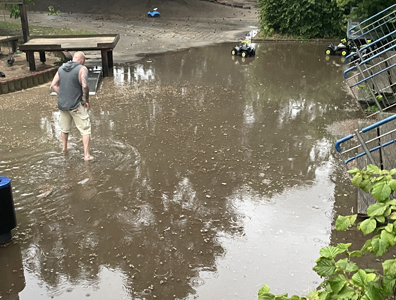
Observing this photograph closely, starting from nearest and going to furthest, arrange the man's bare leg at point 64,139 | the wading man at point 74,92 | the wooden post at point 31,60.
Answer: the wading man at point 74,92
the man's bare leg at point 64,139
the wooden post at point 31,60

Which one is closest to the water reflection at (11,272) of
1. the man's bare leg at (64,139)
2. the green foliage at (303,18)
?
the man's bare leg at (64,139)

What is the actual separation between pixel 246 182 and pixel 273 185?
1.36ft

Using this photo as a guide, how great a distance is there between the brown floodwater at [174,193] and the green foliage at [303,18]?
338 inches

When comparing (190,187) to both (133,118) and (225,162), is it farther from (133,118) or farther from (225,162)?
(133,118)

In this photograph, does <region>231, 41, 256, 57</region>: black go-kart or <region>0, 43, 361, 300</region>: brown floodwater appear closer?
<region>0, 43, 361, 300</region>: brown floodwater

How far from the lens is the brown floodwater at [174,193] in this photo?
15.6 ft

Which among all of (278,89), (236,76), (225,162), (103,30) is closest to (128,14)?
(103,30)

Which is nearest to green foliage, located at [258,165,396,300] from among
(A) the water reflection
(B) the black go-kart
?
(A) the water reflection

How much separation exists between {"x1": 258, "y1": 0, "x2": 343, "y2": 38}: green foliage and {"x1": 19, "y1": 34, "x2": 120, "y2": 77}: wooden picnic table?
27.7 feet

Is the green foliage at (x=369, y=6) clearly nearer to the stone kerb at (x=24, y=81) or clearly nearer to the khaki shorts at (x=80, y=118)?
the stone kerb at (x=24, y=81)

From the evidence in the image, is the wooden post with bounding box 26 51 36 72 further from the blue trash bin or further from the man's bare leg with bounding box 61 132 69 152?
the blue trash bin

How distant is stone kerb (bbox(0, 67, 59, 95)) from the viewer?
11.6 metres

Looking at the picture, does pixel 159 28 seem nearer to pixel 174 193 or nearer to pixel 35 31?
pixel 35 31

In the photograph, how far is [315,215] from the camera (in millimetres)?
5891
